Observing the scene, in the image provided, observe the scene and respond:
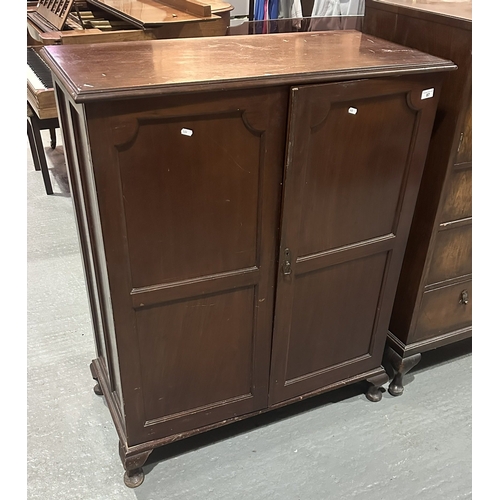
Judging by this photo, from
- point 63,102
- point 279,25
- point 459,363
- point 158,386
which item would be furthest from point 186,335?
point 279,25

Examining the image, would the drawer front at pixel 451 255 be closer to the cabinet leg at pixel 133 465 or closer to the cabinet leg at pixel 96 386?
the cabinet leg at pixel 133 465

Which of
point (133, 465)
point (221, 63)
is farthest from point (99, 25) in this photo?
point (133, 465)

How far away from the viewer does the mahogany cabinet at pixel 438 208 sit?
133cm

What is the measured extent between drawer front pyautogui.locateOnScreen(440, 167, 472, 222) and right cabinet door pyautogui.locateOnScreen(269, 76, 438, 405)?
13 centimetres

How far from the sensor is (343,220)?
4.43 ft

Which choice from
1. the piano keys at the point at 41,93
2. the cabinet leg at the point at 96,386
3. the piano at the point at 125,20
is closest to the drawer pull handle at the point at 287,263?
the cabinet leg at the point at 96,386

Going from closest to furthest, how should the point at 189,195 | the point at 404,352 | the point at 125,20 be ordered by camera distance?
the point at 189,195
the point at 404,352
the point at 125,20

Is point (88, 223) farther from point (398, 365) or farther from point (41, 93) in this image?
point (41, 93)

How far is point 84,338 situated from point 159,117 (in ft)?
4.18

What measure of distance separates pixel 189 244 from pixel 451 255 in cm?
91

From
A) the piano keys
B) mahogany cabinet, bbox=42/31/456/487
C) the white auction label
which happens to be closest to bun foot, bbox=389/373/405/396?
mahogany cabinet, bbox=42/31/456/487

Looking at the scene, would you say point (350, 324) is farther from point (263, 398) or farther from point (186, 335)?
point (186, 335)

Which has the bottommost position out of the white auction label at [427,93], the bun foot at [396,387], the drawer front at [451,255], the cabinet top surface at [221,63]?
the bun foot at [396,387]

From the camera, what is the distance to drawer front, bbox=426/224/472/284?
5.15ft
